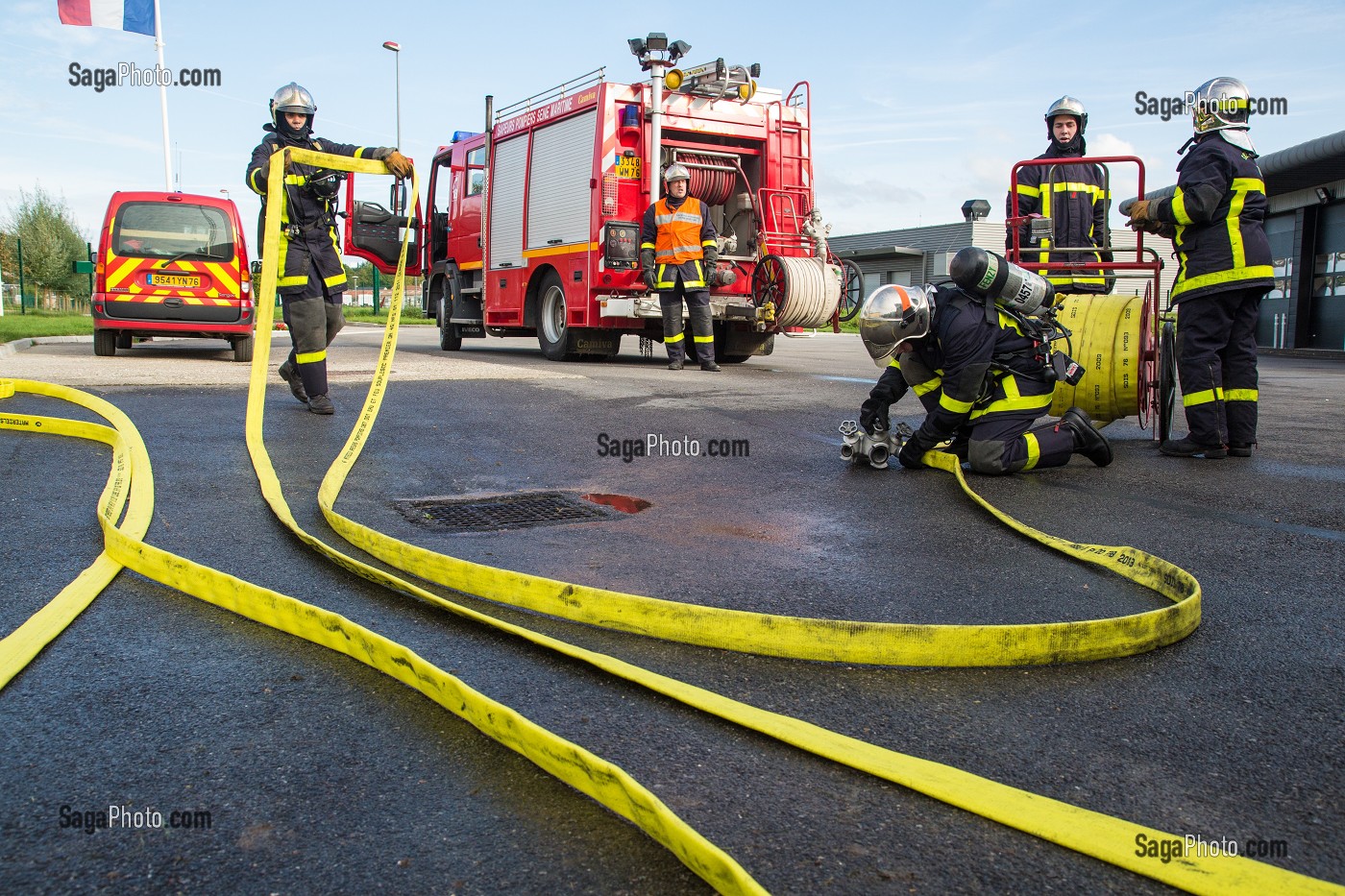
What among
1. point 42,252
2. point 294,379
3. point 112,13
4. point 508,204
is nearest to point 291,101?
point 294,379

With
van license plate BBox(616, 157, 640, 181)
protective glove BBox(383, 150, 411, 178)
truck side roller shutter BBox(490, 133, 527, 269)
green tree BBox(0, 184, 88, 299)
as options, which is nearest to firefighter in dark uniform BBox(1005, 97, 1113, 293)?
protective glove BBox(383, 150, 411, 178)

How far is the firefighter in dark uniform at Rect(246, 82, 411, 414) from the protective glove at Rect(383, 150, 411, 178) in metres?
0.02

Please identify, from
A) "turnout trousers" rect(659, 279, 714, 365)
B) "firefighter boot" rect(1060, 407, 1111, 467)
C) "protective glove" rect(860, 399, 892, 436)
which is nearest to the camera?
"firefighter boot" rect(1060, 407, 1111, 467)

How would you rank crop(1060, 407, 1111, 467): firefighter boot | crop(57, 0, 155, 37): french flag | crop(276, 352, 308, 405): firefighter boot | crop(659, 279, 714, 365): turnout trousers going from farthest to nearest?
1. crop(57, 0, 155, 37): french flag
2. crop(659, 279, 714, 365): turnout trousers
3. crop(276, 352, 308, 405): firefighter boot
4. crop(1060, 407, 1111, 467): firefighter boot

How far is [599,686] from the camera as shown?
7.79 feet

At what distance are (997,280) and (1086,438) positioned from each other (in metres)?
1.02

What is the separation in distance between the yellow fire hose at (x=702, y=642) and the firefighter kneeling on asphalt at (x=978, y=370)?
4.27 ft

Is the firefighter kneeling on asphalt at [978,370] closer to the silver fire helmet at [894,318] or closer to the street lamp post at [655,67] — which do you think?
the silver fire helmet at [894,318]

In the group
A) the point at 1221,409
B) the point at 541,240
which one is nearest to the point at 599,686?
the point at 1221,409

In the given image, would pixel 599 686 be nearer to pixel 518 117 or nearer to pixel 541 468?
pixel 541 468

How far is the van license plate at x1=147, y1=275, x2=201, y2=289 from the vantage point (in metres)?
12.0

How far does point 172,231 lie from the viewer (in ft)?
40.0

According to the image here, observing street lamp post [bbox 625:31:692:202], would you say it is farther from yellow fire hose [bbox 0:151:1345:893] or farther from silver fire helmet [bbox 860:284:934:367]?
yellow fire hose [bbox 0:151:1345:893]

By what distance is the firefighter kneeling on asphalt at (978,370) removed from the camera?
206 inches
